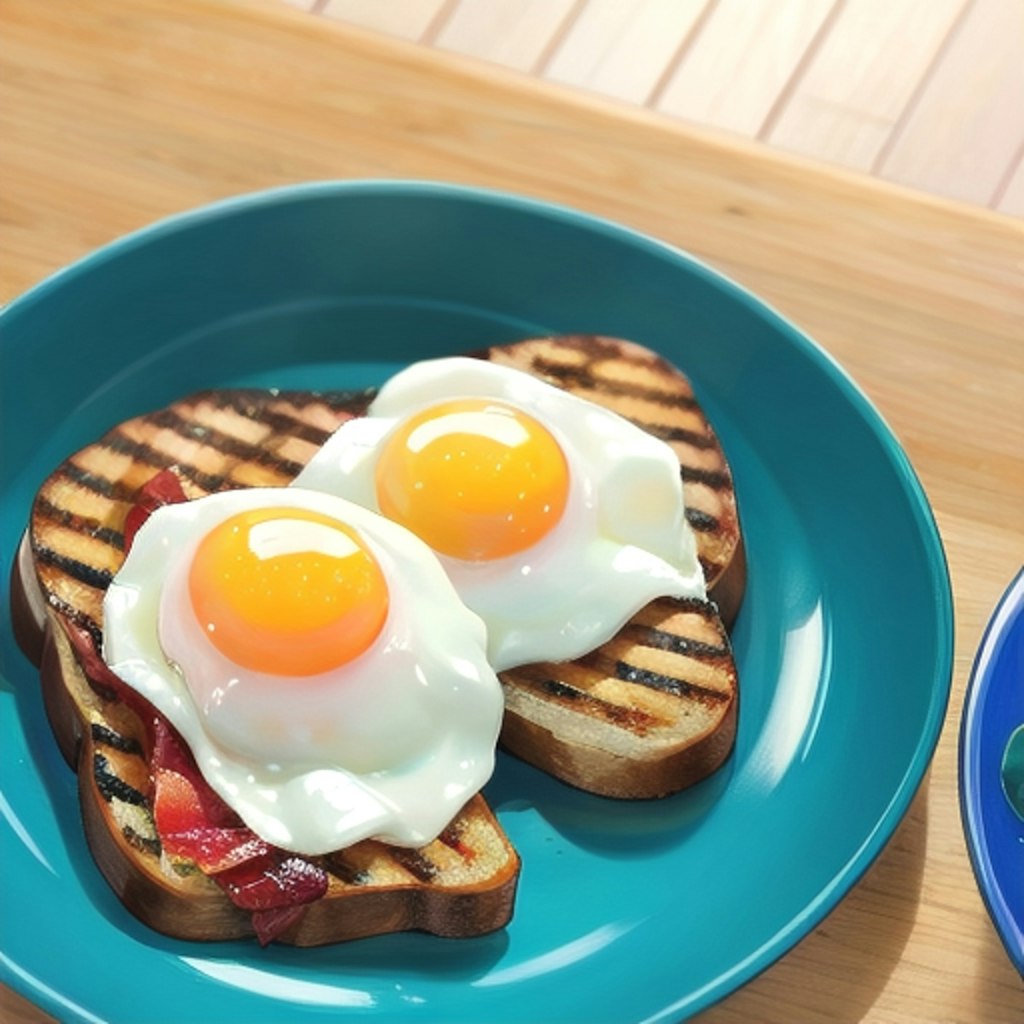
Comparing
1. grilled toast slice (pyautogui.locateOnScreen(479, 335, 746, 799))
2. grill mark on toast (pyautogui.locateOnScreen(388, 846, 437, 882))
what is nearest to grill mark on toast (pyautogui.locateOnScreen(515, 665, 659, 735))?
grilled toast slice (pyautogui.locateOnScreen(479, 335, 746, 799))

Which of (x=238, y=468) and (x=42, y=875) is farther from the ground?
(x=238, y=468)

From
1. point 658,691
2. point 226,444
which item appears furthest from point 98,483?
point 658,691

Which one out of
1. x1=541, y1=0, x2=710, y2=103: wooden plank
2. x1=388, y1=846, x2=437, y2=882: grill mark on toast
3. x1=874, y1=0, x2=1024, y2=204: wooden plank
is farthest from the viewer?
x1=541, y1=0, x2=710, y2=103: wooden plank

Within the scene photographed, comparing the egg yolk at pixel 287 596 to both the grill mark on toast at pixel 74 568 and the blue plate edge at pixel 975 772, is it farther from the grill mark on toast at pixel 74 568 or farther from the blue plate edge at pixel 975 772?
the blue plate edge at pixel 975 772

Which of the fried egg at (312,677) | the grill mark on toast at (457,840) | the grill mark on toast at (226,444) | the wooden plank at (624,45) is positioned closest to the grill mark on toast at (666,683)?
the fried egg at (312,677)

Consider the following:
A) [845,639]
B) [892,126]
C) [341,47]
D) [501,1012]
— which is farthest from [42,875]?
[892,126]

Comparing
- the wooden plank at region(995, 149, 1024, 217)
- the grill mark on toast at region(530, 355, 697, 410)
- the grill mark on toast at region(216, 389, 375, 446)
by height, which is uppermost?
the wooden plank at region(995, 149, 1024, 217)

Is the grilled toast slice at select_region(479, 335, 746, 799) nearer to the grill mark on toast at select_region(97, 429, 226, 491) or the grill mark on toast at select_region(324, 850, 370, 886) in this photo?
the grill mark on toast at select_region(324, 850, 370, 886)

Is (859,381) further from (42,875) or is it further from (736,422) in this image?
(42,875)
